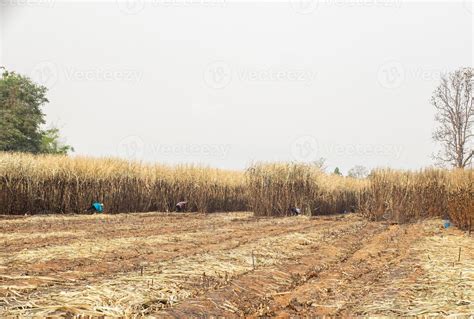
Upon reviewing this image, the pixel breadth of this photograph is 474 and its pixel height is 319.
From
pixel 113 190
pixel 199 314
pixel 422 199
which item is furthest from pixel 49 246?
pixel 422 199

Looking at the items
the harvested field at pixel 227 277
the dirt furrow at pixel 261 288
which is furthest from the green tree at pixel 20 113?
the dirt furrow at pixel 261 288

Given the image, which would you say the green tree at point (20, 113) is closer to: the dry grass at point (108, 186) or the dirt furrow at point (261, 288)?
the dry grass at point (108, 186)

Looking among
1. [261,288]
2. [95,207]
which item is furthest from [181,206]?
[261,288]

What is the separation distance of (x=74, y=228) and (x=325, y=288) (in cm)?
941

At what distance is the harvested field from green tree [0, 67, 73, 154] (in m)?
21.5

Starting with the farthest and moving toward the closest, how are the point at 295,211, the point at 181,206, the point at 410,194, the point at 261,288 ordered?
the point at 181,206 → the point at 295,211 → the point at 410,194 → the point at 261,288

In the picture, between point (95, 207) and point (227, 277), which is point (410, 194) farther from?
point (227, 277)

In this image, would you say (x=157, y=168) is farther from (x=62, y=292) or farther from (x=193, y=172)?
(x=62, y=292)

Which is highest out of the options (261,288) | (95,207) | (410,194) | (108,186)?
(108,186)

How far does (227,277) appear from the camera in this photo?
6.65m

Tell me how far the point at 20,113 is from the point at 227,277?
30608 millimetres

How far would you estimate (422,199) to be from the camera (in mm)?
20281

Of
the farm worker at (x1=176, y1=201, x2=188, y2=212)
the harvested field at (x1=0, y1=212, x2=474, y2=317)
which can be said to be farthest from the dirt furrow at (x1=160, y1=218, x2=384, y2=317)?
the farm worker at (x1=176, y1=201, x2=188, y2=212)

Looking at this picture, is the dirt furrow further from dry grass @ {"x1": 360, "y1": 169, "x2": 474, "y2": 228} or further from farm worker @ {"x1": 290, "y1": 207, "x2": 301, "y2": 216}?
farm worker @ {"x1": 290, "y1": 207, "x2": 301, "y2": 216}
